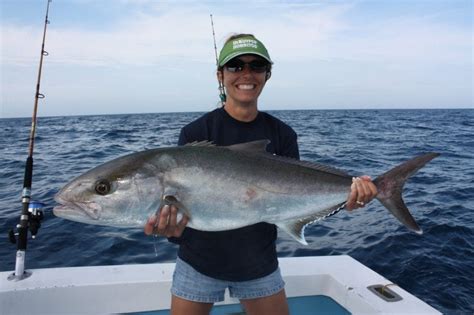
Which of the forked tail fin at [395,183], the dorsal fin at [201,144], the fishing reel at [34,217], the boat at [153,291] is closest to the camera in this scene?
the dorsal fin at [201,144]

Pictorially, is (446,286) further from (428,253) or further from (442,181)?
(442,181)

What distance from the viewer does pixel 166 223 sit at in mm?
2795

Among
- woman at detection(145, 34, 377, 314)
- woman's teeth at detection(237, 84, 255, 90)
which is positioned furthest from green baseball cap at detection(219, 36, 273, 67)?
woman's teeth at detection(237, 84, 255, 90)

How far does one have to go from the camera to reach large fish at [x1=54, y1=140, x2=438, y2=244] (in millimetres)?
2824

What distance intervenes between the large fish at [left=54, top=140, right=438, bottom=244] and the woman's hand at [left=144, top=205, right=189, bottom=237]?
47mm

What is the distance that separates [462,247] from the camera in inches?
297

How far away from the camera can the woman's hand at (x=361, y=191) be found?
10.7 feet

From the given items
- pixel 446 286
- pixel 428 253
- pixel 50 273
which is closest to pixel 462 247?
pixel 428 253

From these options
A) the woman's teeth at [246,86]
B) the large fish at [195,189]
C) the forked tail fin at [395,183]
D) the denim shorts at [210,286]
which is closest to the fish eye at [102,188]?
the large fish at [195,189]

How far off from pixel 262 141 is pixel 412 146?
2009 cm

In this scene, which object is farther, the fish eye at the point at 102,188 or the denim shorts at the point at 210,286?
the denim shorts at the point at 210,286

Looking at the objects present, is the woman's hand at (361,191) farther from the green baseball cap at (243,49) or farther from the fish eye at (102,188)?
the fish eye at (102,188)

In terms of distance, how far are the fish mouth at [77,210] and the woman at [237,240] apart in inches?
22.1

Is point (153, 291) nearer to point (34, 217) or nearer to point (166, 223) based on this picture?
point (34, 217)
